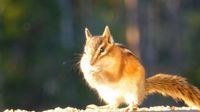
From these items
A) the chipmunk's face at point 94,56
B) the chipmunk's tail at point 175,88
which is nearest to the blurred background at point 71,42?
the chipmunk's tail at point 175,88

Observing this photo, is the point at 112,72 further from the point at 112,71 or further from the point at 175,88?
the point at 175,88

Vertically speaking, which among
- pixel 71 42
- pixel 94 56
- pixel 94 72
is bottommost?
pixel 94 72

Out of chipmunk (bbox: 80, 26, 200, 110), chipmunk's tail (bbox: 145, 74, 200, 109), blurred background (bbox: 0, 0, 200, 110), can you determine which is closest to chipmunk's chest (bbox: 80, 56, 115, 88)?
chipmunk (bbox: 80, 26, 200, 110)

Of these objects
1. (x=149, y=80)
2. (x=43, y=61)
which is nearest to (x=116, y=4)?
(x=43, y=61)

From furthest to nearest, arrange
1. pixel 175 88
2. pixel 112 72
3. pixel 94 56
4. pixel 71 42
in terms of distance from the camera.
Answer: pixel 71 42, pixel 175 88, pixel 112 72, pixel 94 56

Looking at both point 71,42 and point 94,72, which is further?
point 71,42

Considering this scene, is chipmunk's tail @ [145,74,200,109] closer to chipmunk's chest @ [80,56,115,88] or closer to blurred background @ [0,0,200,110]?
chipmunk's chest @ [80,56,115,88]

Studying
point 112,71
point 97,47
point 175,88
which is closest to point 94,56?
point 97,47
